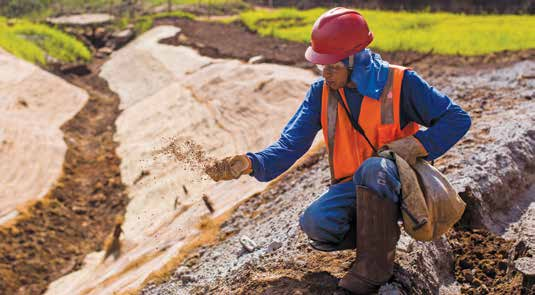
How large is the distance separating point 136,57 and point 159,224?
28.7 ft

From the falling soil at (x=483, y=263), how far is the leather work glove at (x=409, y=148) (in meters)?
0.80

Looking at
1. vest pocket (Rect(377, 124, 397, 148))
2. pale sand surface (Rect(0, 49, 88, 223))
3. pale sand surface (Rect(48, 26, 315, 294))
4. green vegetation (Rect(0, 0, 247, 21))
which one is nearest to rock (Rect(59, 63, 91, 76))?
pale sand surface (Rect(48, 26, 315, 294))

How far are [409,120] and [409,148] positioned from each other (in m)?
0.23

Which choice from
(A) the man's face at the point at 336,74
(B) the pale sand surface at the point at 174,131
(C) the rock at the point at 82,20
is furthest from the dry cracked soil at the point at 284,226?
(C) the rock at the point at 82,20

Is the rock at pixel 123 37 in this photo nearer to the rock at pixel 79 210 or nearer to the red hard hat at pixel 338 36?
the rock at pixel 79 210

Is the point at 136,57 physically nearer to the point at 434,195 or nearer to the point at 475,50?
the point at 475,50

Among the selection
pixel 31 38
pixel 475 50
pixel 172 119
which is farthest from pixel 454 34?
pixel 31 38

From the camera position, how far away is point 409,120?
2947mm

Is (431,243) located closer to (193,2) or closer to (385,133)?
(385,133)

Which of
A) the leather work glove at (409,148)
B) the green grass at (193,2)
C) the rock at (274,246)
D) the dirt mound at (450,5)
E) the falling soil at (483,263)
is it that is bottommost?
the green grass at (193,2)

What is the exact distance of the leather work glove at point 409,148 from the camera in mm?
2756

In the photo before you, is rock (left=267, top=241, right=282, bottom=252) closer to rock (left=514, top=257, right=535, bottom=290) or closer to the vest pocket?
the vest pocket

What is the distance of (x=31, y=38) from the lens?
52.5ft

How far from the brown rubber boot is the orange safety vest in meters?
0.30
